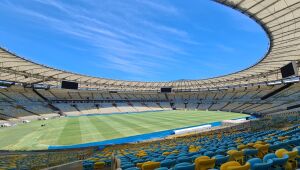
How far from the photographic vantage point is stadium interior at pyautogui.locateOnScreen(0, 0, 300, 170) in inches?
296

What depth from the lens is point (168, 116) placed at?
5472 cm

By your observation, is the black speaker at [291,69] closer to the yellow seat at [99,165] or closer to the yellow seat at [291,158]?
the yellow seat at [99,165]

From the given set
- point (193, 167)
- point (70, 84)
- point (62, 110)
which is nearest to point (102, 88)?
point (62, 110)

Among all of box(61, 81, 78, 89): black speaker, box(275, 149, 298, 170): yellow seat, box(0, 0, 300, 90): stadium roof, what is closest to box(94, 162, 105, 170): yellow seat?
box(275, 149, 298, 170): yellow seat

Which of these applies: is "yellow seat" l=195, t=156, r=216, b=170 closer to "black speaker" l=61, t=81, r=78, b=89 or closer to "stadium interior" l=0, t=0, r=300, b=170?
"stadium interior" l=0, t=0, r=300, b=170

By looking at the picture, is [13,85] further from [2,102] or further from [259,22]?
[259,22]

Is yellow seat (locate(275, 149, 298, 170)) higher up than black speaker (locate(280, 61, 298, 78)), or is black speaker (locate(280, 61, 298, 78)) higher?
black speaker (locate(280, 61, 298, 78))

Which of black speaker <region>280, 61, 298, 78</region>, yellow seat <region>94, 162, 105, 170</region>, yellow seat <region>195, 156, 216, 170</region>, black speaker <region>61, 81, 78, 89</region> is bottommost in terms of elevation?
yellow seat <region>94, 162, 105, 170</region>

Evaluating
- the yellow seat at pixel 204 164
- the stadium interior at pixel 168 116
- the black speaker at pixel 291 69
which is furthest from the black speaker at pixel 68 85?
the yellow seat at pixel 204 164

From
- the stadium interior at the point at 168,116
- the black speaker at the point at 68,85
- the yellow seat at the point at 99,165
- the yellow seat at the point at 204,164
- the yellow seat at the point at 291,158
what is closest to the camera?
the yellow seat at the point at 291,158

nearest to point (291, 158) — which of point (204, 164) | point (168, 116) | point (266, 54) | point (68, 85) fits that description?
point (204, 164)

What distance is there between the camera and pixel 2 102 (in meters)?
50.3

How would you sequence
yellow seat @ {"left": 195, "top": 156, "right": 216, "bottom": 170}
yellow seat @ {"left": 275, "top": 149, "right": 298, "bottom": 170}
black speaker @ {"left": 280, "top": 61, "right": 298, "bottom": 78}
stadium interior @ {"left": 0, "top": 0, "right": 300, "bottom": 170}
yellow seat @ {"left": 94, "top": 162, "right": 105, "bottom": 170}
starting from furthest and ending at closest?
black speaker @ {"left": 280, "top": 61, "right": 298, "bottom": 78}, yellow seat @ {"left": 94, "top": 162, "right": 105, "bottom": 170}, stadium interior @ {"left": 0, "top": 0, "right": 300, "bottom": 170}, yellow seat @ {"left": 195, "top": 156, "right": 216, "bottom": 170}, yellow seat @ {"left": 275, "top": 149, "right": 298, "bottom": 170}

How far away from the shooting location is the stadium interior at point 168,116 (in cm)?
752
